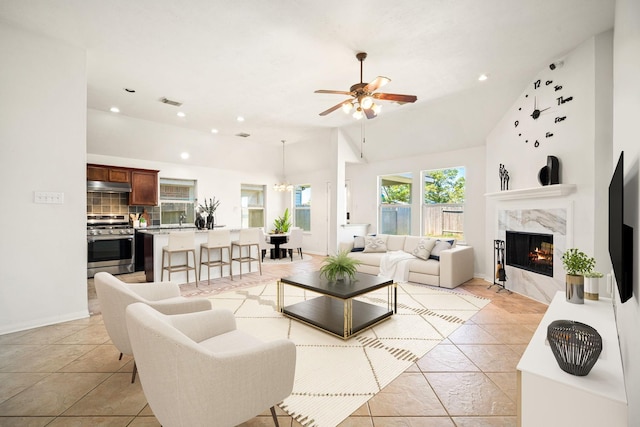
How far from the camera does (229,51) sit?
11.6ft

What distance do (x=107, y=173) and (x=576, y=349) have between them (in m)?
7.82

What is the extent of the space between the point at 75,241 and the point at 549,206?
6.37 meters

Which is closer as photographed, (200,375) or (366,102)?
(200,375)

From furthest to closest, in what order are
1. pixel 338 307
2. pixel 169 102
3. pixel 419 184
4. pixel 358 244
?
pixel 419 184
pixel 358 244
pixel 169 102
pixel 338 307

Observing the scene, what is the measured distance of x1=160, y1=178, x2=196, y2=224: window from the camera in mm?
7461

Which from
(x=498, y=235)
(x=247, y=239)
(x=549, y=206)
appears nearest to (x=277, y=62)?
(x=247, y=239)

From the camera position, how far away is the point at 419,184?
677cm

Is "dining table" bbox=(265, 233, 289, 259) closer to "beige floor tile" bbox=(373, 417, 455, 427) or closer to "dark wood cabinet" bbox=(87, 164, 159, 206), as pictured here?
"dark wood cabinet" bbox=(87, 164, 159, 206)

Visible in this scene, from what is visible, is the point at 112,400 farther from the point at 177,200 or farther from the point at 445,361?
the point at 177,200

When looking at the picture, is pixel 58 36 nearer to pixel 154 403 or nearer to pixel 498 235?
pixel 154 403

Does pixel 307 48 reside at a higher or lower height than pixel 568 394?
higher

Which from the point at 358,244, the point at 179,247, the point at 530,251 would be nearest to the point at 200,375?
the point at 179,247

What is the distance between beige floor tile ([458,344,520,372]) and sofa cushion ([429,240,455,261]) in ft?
8.47

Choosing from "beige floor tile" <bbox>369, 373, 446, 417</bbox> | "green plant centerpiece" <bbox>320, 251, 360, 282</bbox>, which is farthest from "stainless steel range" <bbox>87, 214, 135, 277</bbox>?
"beige floor tile" <bbox>369, 373, 446, 417</bbox>
